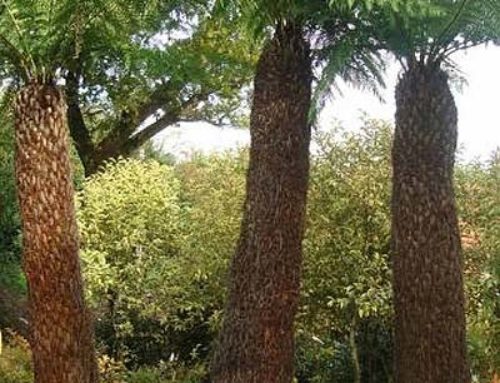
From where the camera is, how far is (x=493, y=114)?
11.1 meters

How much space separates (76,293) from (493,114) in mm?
7253


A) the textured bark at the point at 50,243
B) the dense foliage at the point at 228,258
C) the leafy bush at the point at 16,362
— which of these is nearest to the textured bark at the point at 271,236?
the textured bark at the point at 50,243

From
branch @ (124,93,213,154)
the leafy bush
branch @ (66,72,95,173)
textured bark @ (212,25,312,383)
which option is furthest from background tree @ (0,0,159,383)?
branch @ (124,93,213,154)

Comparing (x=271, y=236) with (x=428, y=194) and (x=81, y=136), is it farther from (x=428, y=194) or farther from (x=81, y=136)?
(x=81, y=136)

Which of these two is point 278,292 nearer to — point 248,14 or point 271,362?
point 271,362

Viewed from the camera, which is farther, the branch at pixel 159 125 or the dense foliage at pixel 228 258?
the branch at pixel 159 125

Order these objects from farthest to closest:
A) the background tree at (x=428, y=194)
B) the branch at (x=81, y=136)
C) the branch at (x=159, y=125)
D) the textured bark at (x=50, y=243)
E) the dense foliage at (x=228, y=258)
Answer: the branch at (x=159, y=125)
the branch at (x=81, y=136)
the dense foliage at (x=228, y=258)
the textured bark at (x=50, y=243)
the background tree at (x=428, y=194)

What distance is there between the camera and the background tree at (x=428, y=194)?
5504 millimetres

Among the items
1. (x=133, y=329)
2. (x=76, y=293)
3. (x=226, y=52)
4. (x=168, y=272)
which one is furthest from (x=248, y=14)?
(x=226, y=52)

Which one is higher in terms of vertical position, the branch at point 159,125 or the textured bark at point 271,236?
the branch at point 159,125

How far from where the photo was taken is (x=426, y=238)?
559cm

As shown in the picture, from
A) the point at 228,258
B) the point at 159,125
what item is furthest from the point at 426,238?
the point at 159,125

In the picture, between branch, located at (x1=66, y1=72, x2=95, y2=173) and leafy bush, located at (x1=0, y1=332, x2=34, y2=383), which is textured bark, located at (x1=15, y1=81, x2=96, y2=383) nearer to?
leafy bush, located at (x1=0, y1=332, x2=34, y2=383)

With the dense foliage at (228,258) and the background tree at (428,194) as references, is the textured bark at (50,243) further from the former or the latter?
the dense foliage at (228,258)
